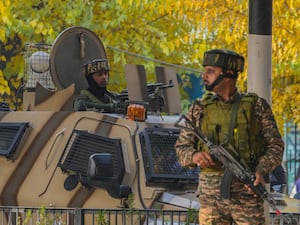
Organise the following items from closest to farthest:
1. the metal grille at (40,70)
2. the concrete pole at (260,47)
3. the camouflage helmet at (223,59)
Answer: the camouflage helmet at (223,59), the concrete pole at (260,47), the metal grille at (40,70)

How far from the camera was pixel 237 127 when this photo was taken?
7723 millimetres

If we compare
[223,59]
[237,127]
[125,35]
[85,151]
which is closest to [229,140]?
[237,127]

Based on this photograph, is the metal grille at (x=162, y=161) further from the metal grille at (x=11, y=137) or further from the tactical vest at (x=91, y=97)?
the metal grille at (x=11, y=137)

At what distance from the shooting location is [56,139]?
34.3 feet

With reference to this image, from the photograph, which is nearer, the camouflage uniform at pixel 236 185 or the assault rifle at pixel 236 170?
the assault rifle at pixel 236 170

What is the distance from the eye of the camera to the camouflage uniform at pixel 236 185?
302 inches

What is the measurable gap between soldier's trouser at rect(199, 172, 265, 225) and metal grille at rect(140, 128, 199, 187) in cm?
201

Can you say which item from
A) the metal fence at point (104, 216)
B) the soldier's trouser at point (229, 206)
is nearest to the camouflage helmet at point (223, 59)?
the soldier's trouser at point (229, 206)

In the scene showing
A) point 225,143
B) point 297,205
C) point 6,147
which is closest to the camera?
point 225,143

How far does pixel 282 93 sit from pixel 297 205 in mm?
6814

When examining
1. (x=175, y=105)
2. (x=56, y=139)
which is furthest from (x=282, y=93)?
(x=56, y=139)

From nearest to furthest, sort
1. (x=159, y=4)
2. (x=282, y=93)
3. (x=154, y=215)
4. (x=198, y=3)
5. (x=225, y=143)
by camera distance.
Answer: (x=225, y=143) < (x=154, y=215) < (x=198, y=3) < (x=159, y=4) < (x=282, y=93)

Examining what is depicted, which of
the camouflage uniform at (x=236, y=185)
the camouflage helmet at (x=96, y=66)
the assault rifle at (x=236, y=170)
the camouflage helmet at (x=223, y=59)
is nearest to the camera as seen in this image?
the assault rifle at (x=236, y=170)

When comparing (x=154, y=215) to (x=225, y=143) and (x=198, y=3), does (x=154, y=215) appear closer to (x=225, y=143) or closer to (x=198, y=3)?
(x=225, y=143)
